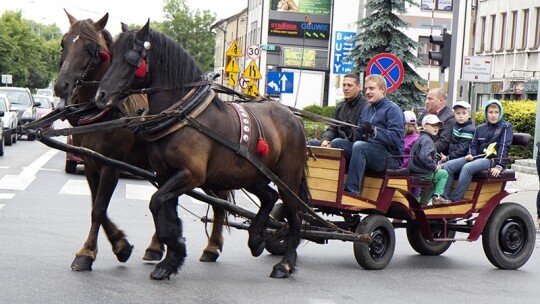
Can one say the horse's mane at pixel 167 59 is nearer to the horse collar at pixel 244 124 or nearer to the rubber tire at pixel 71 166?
the horse collar at pixel 244 124

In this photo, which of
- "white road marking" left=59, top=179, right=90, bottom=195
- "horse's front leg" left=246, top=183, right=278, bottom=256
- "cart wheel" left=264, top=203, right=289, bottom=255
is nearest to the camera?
"horse's front leg" left=246, top=183, right=278, bottom=256

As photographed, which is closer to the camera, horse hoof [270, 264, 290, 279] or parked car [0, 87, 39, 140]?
horse hoof [270, 264, 290, 279]

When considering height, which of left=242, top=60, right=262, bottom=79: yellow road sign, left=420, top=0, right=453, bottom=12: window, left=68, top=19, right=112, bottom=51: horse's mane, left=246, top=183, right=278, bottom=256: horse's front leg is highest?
left=420, top=0, right=453, bottom=12: window

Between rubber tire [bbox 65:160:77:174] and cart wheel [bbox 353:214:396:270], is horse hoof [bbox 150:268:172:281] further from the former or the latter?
rubber tire [bbox 65:160:77:174]

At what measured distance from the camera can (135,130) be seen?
9.79m

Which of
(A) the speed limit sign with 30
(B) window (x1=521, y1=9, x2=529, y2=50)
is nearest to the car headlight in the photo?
(A) the speed limit sign with 30

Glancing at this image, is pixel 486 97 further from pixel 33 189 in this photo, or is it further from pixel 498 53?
pixel 33 189

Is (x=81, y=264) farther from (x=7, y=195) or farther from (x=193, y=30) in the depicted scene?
(x=193, y=30)

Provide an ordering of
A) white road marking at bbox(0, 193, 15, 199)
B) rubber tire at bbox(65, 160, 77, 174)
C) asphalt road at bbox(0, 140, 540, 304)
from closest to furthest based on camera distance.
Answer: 1. asphalt road at bbox(0, 140, 540, 304)
2. white road marking at bbox(0, 193, 15, 199)
3. rubber tire at bbox(65, 160, 77, 174)

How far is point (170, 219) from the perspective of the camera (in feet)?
32.0

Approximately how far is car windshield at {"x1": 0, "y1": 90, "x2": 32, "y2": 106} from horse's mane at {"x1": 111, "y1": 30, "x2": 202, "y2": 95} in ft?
111

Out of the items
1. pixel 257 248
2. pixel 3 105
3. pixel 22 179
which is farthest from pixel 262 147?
pixel 3 105

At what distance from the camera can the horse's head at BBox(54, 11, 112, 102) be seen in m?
10.3

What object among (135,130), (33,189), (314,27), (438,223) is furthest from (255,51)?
(314,27)
